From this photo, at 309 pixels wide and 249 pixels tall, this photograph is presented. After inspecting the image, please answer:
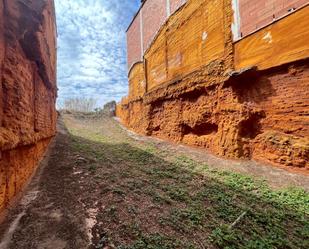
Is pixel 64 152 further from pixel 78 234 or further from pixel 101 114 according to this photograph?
pixel 101 114

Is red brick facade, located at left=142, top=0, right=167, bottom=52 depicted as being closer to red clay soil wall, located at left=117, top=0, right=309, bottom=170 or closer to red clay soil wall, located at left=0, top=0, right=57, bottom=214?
red clay soil wall, located at left=117, top=0, right=309, bottom=170

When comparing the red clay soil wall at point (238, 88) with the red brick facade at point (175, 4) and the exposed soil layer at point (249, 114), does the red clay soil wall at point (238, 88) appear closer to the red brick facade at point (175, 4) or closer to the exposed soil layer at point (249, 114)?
the exposed soil layer at point (249, 114)

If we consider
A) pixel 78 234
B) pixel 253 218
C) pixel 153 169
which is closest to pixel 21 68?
pixel 78 234

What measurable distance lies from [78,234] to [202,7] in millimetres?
8024

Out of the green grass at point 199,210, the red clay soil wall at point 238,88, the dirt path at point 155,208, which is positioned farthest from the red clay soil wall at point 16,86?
the red clay soil wall at point 238,88

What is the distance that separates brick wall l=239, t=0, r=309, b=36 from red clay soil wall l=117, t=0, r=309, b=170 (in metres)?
0.21

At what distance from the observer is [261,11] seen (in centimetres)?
538

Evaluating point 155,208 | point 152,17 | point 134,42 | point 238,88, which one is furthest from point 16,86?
point 134,42

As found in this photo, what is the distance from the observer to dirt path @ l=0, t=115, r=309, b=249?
2668 millimetres

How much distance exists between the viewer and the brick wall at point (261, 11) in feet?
15.7

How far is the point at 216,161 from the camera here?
20.5ft

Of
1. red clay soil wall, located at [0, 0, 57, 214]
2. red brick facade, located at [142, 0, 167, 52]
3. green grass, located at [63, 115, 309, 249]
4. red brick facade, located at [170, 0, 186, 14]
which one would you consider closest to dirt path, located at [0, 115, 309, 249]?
green grass, located at [63, 115, 309, 249]

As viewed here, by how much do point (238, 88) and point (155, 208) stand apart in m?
4.49

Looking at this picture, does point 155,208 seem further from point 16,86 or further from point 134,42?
point 134,42
